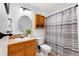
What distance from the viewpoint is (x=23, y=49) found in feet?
3.61

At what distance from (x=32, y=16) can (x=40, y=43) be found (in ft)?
1.22

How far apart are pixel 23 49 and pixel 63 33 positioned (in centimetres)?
61

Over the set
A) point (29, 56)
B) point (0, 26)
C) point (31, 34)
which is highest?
point (0, 26)

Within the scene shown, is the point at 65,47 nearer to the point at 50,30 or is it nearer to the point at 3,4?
the point at 50,30

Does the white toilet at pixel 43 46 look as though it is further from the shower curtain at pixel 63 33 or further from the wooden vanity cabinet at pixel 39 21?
the wooden vanity cabinet at pixel 39 21

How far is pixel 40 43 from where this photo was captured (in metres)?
1.15

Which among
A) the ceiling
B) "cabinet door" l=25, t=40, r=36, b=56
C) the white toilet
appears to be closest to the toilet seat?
the white toilet

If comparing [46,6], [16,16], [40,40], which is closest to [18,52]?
[40,40]

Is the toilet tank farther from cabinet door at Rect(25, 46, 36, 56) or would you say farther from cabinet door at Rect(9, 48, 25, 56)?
cabinet door at Rect(9, 48, 25, 56)

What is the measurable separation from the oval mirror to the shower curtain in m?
0.24

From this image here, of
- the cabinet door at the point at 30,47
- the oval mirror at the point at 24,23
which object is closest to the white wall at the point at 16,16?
the oval mirror at the point at 24,23

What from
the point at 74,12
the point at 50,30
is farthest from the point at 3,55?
the point at 74,12

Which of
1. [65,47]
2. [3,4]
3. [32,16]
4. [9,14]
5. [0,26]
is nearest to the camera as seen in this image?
[0,26]

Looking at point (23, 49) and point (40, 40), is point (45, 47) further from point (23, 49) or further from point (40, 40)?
point (23, 49)
